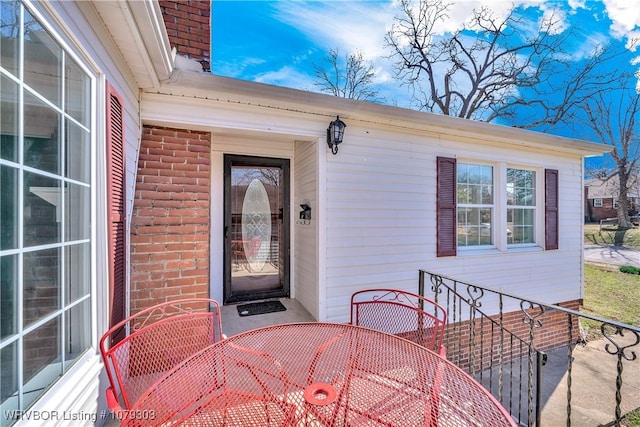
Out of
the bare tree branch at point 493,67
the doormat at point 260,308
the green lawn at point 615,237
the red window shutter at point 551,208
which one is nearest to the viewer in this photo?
the doormat at point 260,308

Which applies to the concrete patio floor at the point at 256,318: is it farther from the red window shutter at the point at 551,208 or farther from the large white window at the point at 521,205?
the red window shutter at the point at 551,208

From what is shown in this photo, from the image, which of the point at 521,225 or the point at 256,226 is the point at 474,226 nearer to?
the point at 521,225

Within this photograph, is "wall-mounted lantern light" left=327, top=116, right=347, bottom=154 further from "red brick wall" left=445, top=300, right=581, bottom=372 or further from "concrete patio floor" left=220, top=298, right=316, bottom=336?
"red brick wall" left=445, top=300, right=581, bottom=372

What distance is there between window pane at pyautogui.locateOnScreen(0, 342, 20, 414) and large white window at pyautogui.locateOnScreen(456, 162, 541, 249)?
4694 millimetres

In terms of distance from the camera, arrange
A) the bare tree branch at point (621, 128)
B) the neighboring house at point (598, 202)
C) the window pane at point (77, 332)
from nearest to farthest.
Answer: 1. the window pane at point (77, 332)
2. the bare tree branch at point (621, 128)
3. the neighboring house at point (598, 202)

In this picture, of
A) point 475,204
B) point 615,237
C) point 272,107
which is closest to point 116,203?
point 272,107

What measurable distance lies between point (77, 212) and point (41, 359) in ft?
2.41

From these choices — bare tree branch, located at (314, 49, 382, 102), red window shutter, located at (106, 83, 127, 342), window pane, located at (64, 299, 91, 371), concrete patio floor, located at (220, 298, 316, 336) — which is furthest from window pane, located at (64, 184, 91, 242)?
bare tree branch, located at (314, 49, 382, 102)

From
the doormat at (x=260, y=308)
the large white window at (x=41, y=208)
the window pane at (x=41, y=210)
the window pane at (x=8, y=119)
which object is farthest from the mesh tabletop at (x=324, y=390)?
the doormat at (x=260, y=308)

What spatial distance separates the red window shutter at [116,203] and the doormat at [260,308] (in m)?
1.55

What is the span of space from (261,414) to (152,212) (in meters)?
2.08

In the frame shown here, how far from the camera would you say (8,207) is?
38.5 inches

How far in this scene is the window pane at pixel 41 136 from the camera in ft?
3.57

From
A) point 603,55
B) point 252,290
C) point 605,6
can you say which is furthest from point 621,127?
point 252,290
